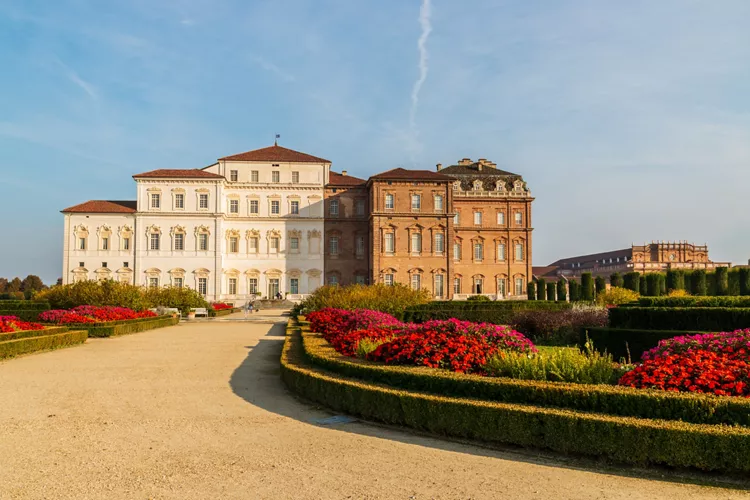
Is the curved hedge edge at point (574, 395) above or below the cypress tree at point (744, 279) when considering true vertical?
below

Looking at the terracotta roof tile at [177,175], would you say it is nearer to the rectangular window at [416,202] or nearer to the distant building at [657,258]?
the rectangular window at [416,202]

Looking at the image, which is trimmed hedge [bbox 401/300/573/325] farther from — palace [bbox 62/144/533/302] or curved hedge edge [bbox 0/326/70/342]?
palace [bbox 62/144/533/302]

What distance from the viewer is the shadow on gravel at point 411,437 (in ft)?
15.5

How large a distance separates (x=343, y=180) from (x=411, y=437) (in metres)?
45.0

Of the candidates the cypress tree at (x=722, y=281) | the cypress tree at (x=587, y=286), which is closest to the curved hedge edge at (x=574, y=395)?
the cypress tree at (x=587, y=286)

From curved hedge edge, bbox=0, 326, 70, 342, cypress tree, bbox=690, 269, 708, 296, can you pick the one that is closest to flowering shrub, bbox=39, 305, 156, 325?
curved hedge edge, bbox=0, 326, 70, 342

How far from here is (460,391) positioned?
6.39 m

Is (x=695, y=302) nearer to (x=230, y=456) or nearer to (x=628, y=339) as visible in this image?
(x=628, y=339)

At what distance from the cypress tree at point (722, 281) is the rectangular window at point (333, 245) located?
87.2ft

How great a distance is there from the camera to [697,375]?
19.2ft

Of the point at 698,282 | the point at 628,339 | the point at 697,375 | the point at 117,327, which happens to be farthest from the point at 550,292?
the point at 697,375

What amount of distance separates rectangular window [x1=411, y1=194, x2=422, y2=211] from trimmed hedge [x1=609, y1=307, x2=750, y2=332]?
111ft

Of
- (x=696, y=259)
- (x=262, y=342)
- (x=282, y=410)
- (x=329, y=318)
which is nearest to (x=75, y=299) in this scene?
(x=262, y=342)

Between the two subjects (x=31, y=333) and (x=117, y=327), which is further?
(x=117, y=327)
